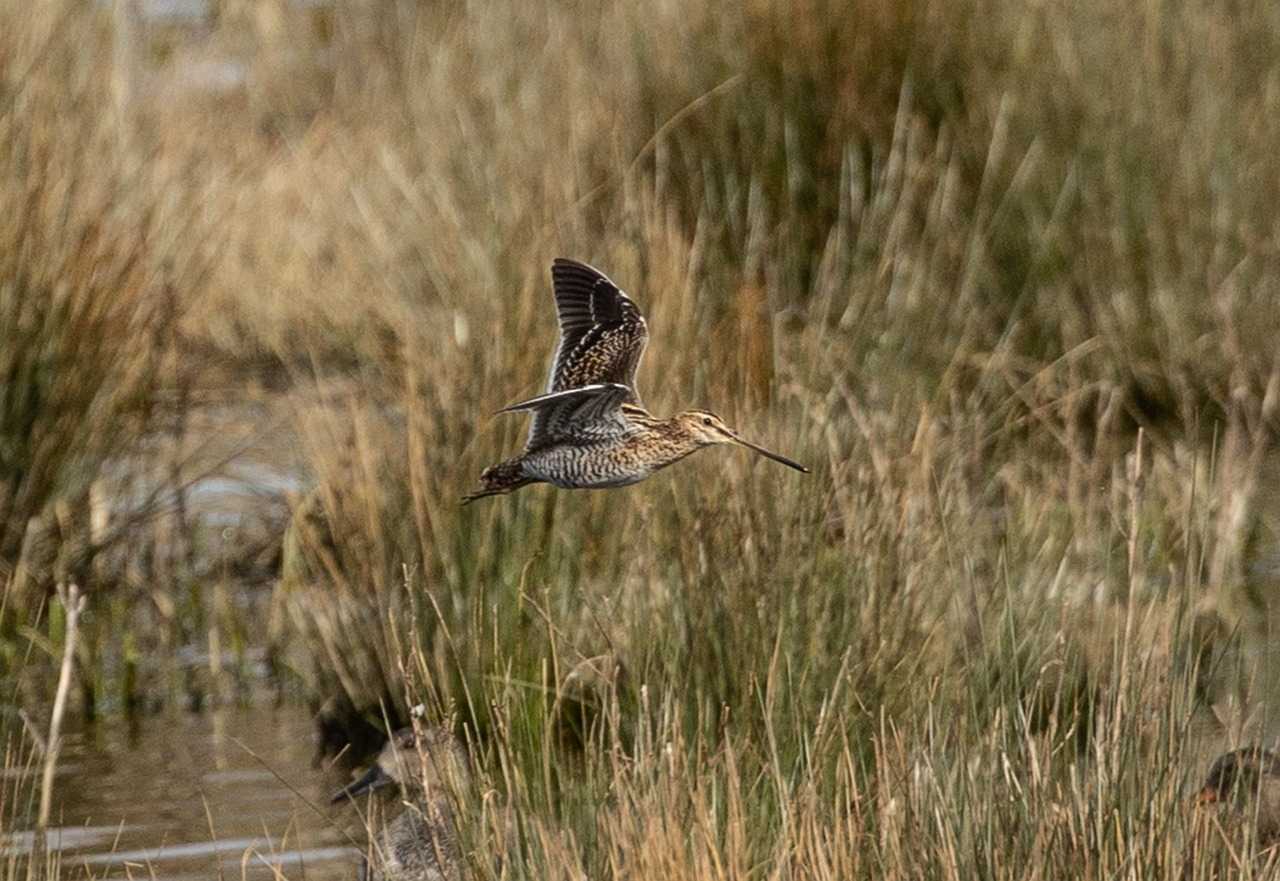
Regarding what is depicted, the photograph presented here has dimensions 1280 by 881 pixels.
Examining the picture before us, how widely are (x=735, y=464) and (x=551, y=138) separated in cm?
407

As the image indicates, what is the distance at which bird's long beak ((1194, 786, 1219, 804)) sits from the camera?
386 cm

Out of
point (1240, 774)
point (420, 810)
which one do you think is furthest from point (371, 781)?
point (1240, 774)

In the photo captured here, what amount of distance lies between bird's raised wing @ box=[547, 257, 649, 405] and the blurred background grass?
0.55 metres

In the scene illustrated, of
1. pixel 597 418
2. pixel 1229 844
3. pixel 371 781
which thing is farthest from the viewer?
pixel 371 781

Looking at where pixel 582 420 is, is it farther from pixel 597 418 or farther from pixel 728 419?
pixel 728 419

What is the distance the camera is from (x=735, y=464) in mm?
5660

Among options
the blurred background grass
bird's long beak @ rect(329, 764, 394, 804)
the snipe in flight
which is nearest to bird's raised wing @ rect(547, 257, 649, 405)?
the snipe in flight

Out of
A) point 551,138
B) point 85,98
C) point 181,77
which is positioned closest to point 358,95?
point 181,77

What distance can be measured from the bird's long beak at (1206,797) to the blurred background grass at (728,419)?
2.2 inches

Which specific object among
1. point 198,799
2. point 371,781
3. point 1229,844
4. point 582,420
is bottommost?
point 198,799

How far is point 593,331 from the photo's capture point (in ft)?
15.3

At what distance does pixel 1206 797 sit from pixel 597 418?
1.24 meters

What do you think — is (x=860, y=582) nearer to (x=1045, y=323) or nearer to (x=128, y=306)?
(x=128, y=306)

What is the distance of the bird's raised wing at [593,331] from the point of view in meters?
4.62
